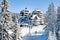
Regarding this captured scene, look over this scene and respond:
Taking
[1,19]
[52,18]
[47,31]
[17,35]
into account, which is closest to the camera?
[1,19]

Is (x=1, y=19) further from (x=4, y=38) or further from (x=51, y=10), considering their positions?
(x=51, y=10)

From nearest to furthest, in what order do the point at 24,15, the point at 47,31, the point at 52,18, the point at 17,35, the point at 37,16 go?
the point at 17,35 → the point at 47,31 → the point at 52,18 → the point at 37,16 → the point at 24,15

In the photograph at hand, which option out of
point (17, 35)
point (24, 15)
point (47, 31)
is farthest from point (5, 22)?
Answer: point (24, 15)

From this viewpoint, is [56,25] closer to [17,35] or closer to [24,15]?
[17,35]

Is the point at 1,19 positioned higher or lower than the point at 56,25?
higher

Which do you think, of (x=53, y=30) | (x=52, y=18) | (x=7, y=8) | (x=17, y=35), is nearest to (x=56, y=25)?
(x=53, y=30)

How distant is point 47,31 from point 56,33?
3.06 metres

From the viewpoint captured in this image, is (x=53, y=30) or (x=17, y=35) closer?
(x=17, y=35)

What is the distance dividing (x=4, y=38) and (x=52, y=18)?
164 ft

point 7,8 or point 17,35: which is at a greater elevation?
point 7,8

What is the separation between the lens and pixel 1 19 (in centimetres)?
2614

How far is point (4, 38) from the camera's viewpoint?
26.5 metres

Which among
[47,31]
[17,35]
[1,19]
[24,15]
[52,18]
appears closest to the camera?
[1,19]

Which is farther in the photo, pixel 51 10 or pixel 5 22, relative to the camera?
pixel 51 10
